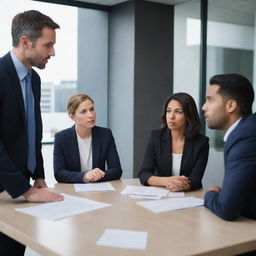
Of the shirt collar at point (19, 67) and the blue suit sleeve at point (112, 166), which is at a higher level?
the shirt collar at point (19, 67)

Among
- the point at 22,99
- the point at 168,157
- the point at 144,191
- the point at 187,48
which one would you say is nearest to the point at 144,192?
the point at 144,191

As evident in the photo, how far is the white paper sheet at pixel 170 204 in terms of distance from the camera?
2.07 m

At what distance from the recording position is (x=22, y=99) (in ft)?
7.19

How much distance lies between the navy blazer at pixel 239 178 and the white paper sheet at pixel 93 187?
84 cm

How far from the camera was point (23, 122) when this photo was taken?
2197 millimetres

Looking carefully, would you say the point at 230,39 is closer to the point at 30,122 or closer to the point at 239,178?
the point at 30,122

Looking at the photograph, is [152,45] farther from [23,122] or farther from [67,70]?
[23,122]

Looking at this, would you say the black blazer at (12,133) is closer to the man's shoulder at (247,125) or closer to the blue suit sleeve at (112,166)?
the blue suit sleeve at (112,166)

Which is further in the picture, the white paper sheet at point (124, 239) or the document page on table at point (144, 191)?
the document page on table at point (144, 191)

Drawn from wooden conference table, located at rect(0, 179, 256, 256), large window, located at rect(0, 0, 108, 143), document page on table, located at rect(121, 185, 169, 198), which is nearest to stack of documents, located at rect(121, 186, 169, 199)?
document page on table, located at rect(121, 185, 169, 198)

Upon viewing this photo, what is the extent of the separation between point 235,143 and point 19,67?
3.88ft

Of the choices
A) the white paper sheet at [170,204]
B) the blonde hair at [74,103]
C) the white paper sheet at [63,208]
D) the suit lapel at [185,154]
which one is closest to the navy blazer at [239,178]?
the white paper sheet at [170,204]

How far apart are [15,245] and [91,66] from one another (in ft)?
14.6

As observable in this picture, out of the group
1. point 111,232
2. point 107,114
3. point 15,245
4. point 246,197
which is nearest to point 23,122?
point 15,245
